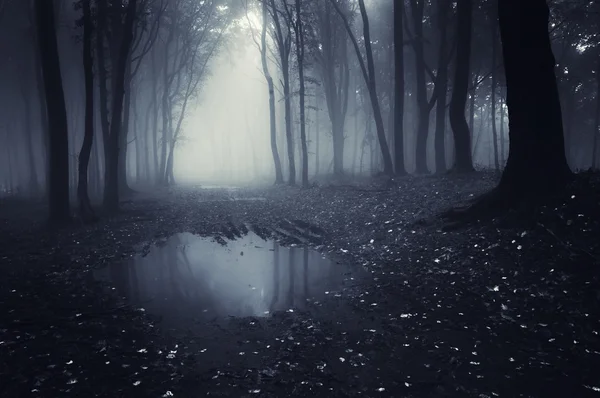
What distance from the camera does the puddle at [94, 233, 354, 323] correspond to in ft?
22.5

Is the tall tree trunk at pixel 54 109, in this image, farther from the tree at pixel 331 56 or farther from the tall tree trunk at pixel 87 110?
the tree at pixel 331 56

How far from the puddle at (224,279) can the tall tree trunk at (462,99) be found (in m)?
9.87

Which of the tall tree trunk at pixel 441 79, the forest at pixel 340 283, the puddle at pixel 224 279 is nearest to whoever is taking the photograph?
the forest at pixel 340 283

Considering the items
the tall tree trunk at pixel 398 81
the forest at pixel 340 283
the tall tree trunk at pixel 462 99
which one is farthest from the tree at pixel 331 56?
the forest at pixel 340 283

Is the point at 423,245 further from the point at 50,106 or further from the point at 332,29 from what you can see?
the point at 332,29

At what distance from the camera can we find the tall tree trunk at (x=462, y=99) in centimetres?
1689

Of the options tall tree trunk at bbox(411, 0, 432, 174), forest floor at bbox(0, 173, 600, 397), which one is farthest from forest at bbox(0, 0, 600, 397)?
tall tree trunk at bbox(411, 0, 432, 174)

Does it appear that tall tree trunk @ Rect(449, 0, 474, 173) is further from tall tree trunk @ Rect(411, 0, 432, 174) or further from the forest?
tall tree trunk @ Rect(411, 0, 432, 174)

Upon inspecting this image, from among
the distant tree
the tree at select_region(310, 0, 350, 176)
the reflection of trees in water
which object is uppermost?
the tree at select_region(310, 0, 350, 176)

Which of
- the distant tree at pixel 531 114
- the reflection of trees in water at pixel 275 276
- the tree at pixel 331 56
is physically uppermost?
the tree at pixel 331 56

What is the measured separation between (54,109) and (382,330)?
48.7 ft

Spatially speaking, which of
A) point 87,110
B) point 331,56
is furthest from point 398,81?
point 331,56

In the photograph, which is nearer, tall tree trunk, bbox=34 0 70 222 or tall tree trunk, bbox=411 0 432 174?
tall tree trunk, bbox=34 0 70 222

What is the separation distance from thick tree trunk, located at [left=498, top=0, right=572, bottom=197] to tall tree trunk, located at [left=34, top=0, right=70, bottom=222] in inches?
586
